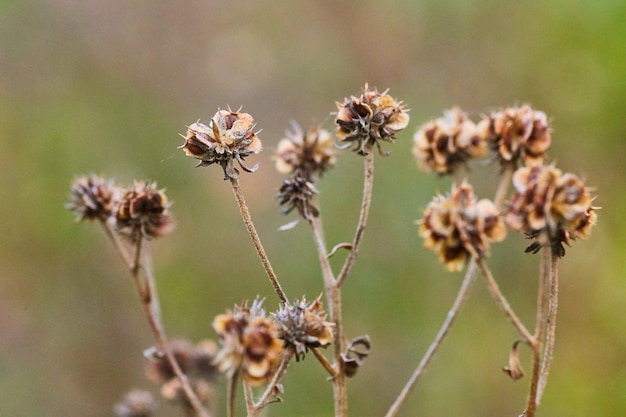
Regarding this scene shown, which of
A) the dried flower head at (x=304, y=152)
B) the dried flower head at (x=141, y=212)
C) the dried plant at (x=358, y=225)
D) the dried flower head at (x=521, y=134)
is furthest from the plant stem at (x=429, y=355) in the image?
the dried flower head at (x=141, y=212)

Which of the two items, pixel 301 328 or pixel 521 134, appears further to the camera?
pixel 521 134

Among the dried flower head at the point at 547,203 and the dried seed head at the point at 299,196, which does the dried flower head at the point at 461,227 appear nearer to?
the dried flower head at the point at 547,203

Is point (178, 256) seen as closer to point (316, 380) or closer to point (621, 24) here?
point (316, 380)

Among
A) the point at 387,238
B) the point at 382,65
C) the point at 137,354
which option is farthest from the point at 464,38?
the point at 137,354

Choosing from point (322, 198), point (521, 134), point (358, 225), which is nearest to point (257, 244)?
point (358, 225)

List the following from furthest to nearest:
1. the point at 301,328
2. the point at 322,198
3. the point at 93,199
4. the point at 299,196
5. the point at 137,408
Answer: the point at 322,198, the point at 137,408, the point at 93,199, the point at 299,196, the point at 301,328

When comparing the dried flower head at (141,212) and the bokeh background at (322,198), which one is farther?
the bokeh background at (322,198)

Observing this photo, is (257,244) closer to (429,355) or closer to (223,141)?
Answer: (223,141)
